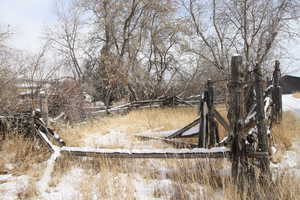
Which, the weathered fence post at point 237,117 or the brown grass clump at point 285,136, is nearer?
the weathered fence post at point 237,117

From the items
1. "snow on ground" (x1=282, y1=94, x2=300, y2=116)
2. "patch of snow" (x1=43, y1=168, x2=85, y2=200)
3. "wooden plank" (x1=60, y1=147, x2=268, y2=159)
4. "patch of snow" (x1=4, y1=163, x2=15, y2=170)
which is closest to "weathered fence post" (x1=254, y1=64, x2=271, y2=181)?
"wooden plank" (x1=60, y1=147, x2=268, y2=159)

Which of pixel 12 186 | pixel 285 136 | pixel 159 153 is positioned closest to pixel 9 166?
pixel 12 186

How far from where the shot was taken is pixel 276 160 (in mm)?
3688

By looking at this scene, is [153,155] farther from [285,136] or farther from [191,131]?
[285,136]

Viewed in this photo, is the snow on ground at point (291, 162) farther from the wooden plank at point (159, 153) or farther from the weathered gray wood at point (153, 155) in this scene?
the weathered gray wood at point (153, 155)

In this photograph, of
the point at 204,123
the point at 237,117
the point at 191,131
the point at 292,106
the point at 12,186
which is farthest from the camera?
the point at 292,106

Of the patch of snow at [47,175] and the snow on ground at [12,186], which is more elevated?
the patch of snow at [47,175]

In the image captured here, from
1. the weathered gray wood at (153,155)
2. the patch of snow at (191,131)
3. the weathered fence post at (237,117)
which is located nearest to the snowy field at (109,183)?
the weathered gray wood at (153,155)

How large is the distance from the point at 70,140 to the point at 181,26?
12.9 meters

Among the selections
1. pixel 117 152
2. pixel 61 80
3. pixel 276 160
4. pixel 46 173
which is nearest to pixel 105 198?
pixel 117 152

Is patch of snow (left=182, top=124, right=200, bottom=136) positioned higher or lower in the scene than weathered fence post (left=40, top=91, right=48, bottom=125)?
lower

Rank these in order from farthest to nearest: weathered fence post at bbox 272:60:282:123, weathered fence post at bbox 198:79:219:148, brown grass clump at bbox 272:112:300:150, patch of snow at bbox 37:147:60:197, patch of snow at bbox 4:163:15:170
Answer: weathered fence post at bbox 272:60:282:123 < brown grass clump at bbox 272:112:300:150 < weathered fence post at bbox 198:79:219:148 < patch of snow at bbox 4:163:15:170 < patch of snow at bbox 37:147:60:197

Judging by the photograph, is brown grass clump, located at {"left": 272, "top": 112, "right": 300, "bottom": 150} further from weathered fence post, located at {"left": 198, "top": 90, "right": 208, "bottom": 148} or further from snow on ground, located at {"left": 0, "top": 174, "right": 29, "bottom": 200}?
snow on ground, located at {"left": 0, "top": 174, "right": 29, "bottom": 200}

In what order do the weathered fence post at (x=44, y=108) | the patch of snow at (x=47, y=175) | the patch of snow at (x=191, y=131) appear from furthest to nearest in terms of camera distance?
the weathered fence post at (x=44, y=108) < the patch of snow at (x=191, y=131) < the patch of snow at (x=47, y=175)
